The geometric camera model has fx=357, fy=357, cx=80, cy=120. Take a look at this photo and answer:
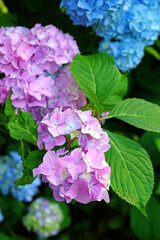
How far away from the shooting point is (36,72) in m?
1.12

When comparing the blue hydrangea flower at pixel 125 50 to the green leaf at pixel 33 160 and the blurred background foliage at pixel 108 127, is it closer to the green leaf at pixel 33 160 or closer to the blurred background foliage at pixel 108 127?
the blurred background foliage at pixel 108 127

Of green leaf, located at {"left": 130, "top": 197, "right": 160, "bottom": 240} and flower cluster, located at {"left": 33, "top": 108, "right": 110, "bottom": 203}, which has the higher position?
flower cluster, located at {"left": 33, "top": 108, "right": 110, "bottom": 203}

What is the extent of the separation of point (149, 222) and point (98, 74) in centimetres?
84

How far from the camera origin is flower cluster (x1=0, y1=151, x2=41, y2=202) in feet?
A: 5.49

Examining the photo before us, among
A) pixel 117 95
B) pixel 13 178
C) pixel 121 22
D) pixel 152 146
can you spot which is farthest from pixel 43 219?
pixel 121 22

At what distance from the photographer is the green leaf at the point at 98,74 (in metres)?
1.12

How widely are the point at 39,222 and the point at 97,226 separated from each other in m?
0.68

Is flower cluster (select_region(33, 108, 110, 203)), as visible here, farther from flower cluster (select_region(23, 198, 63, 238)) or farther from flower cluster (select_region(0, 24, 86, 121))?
flower cluster (select_region(23, 198, 63, 238))

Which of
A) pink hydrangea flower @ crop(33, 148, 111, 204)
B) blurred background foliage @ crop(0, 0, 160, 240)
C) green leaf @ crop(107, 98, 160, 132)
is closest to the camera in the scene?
pink hydrangea flower @ crop(33, 148, 111, 204)

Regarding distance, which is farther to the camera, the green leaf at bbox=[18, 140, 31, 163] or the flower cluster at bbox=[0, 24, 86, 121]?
the flower cluster at bbox=[0, 24, 86, 121]

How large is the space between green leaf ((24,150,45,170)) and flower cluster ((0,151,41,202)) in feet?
2.52

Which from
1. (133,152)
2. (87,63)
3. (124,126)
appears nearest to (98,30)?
(87,63)

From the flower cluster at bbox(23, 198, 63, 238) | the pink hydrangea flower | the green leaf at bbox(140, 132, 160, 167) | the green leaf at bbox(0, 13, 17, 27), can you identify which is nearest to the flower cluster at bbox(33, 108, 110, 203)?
the pink hydrangea flower

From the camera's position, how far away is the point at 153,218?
1608mm
